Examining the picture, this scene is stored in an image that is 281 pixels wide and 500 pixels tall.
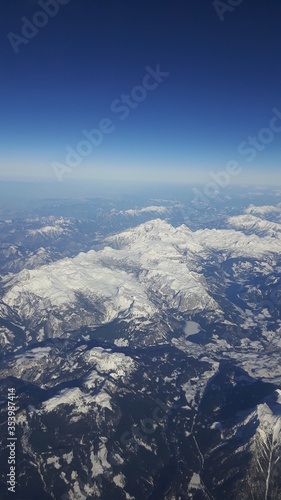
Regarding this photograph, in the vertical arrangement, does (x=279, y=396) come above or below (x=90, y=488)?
above

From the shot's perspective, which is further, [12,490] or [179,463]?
[179,463]

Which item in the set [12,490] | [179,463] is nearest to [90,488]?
[12,490]

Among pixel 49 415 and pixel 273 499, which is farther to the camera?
pixel 49 415

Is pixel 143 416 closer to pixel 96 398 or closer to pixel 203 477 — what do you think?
pixel 96 398

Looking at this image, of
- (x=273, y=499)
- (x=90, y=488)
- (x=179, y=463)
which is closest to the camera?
(x=273, y=499)

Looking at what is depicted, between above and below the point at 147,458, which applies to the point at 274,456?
above

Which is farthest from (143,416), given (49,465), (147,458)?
(49,465)

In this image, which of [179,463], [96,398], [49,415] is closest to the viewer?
[179,463]

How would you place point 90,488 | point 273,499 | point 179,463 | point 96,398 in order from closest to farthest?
1. point 273,499
2. point 90,488
3. point 179,463
4. point 96,398

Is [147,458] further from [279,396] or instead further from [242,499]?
[279,396]
